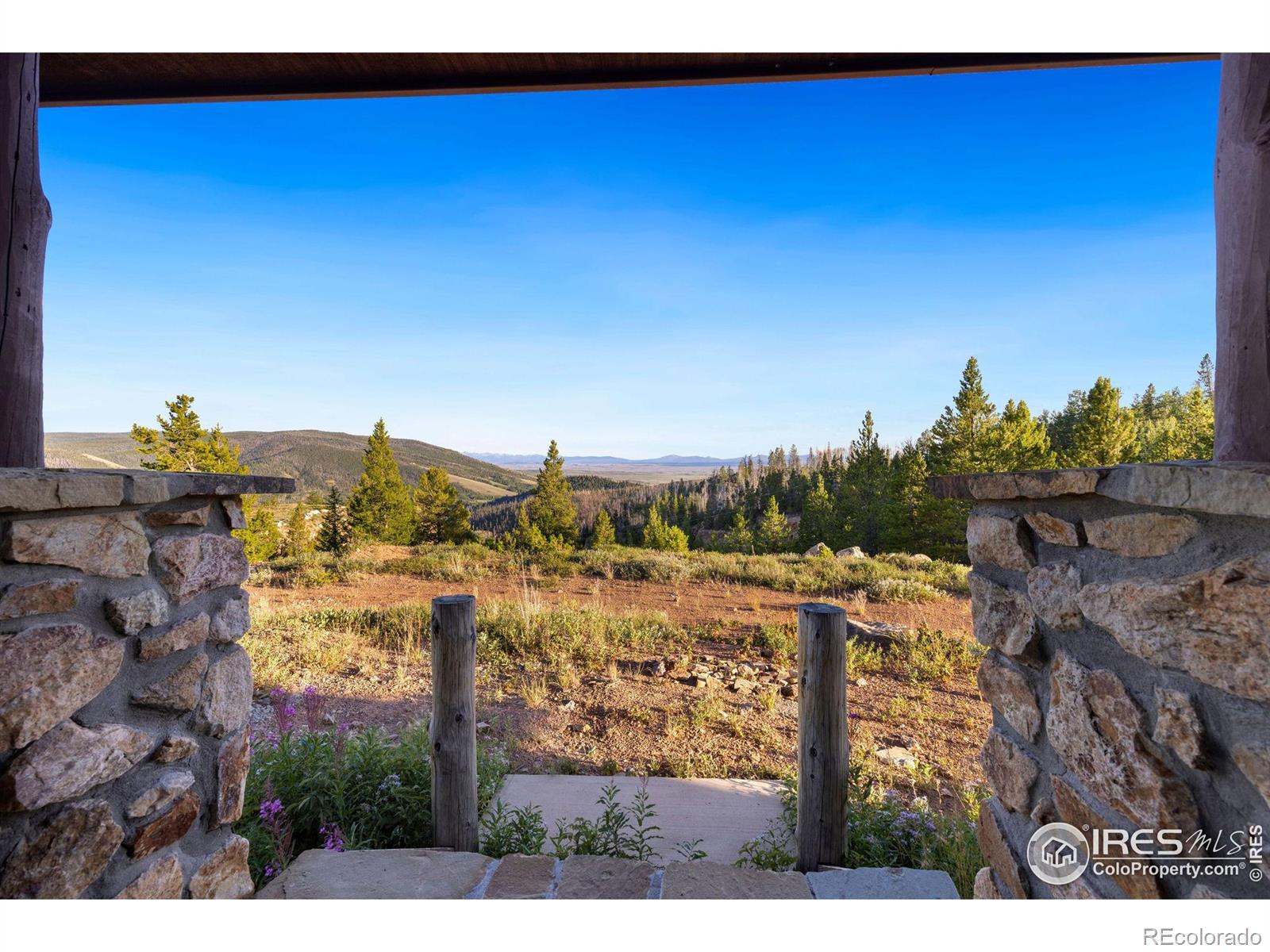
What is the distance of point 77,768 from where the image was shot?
119 cm

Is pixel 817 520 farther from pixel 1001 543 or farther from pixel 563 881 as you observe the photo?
pixel 1001 543

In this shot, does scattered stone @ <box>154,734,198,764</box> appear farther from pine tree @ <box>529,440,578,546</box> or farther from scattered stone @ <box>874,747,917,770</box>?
pine tree @ <box>529,440,578,546</box>

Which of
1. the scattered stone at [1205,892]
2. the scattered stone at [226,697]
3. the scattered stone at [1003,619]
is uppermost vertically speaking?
the scattered stone at [1003,619]

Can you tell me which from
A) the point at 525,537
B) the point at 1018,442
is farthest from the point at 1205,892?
the point at 1018,442

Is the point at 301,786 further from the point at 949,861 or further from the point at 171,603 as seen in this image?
the point at 949,861

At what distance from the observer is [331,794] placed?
252cm

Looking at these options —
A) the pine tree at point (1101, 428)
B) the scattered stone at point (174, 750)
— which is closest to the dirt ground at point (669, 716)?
the scattered stone at point (174, 750)

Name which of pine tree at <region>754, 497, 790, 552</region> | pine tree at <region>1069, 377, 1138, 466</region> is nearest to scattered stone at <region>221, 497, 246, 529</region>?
pine tree at <region>754, 497, 790, 552</region>

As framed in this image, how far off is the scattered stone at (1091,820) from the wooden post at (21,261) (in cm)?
250

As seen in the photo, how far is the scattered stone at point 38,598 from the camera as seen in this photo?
1.09 metres

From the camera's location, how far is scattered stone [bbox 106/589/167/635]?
1275 millimetres

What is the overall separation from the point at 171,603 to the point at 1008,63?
2.80 metres

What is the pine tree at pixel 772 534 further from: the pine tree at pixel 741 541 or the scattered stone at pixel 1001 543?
the scattered stone at pixel 1001 543

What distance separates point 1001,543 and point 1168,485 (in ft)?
1.63
